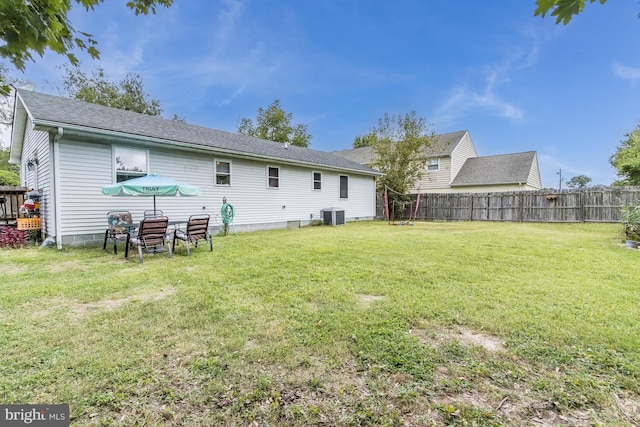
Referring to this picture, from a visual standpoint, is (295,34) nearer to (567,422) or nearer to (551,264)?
(551,264)

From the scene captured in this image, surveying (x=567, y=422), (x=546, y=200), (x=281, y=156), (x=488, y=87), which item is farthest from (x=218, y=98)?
(x=567, y=422)

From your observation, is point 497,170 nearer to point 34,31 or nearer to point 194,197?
point 194,197

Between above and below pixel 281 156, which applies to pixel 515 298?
below

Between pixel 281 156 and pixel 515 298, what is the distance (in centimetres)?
969

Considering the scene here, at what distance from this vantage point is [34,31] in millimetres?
1528

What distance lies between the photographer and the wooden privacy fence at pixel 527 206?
12.4 m

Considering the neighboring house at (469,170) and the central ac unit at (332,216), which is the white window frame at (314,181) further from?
the neighboring house at (469,170)

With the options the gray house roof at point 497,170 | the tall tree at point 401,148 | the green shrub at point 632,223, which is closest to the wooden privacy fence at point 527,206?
the tall tree at point 401,148

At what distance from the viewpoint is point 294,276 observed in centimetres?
457

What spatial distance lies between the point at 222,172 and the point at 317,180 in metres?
4.95

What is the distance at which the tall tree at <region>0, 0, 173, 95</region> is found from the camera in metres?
1.47

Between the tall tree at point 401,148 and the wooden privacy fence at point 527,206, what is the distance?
1315mm

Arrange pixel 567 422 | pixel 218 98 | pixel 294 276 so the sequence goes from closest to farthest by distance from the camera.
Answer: pixel 567 422, pixel 294 276, pixel 218 98

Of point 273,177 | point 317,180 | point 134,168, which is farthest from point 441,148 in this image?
point 134,168
